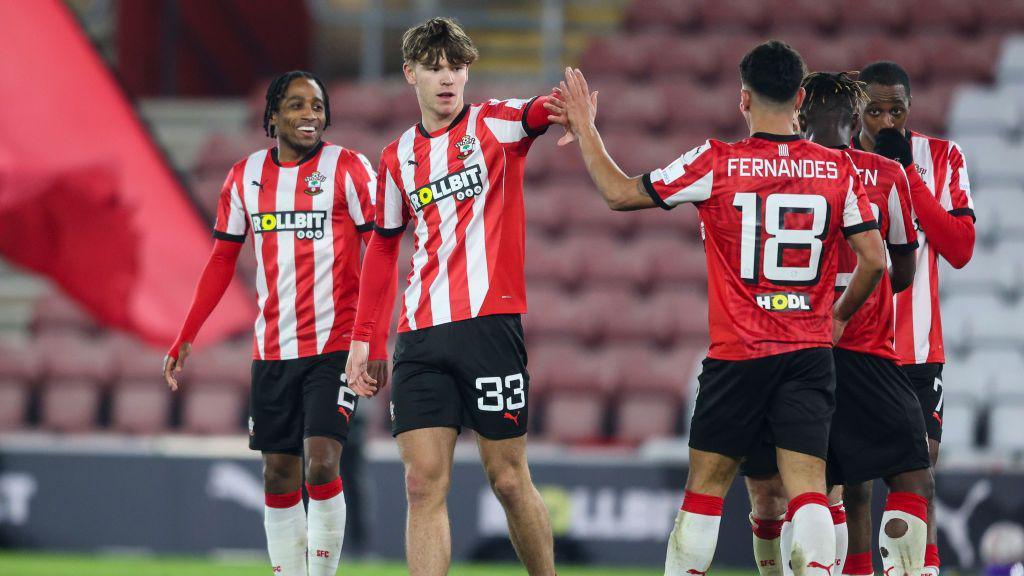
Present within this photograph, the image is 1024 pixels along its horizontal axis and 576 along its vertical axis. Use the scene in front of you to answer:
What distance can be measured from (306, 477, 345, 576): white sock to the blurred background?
2.82m

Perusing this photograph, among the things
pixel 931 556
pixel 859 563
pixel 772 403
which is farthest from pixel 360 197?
pixel 931 556

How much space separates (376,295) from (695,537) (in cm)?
149

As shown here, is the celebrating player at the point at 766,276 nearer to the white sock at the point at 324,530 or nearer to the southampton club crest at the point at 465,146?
the southampton club crest at the point at 465,146

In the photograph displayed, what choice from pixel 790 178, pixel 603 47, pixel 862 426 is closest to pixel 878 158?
pixel 790 178

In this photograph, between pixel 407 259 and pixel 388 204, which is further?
pixel 407 259

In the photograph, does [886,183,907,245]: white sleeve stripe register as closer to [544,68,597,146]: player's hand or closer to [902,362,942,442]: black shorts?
[902,362,942,442]: black shorts

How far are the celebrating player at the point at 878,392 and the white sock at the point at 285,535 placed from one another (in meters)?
1.86

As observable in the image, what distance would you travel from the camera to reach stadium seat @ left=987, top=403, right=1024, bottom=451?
30.7 feet

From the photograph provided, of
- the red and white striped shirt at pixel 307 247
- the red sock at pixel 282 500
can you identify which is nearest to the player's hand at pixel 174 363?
the red and white striped shirt at pixel 307 247

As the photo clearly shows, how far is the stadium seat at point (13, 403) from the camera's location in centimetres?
1073

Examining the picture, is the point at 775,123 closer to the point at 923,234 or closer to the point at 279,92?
the point at 923,234

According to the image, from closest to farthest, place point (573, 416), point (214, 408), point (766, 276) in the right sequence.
Result: point (766, 276) → point (573, 416) → point (214, 408)

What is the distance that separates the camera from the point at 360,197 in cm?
558

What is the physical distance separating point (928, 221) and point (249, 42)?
1035 cm
